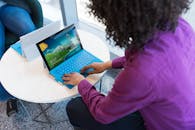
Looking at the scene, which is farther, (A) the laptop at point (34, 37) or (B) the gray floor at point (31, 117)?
(B) the gray floor at point (31, 117)

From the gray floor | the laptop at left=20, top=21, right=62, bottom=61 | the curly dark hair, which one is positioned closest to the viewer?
the curly dark hair

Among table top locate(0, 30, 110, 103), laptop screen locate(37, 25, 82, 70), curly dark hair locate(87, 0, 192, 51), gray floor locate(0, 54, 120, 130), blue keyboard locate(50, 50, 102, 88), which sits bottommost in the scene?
gray floor locate(0, 54, 120, 130)

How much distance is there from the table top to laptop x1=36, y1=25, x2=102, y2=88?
1.6 inches

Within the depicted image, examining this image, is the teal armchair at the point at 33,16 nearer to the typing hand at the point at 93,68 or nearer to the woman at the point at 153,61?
the typing hand at the point at 93,68

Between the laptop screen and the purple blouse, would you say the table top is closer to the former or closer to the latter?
the laptop screen

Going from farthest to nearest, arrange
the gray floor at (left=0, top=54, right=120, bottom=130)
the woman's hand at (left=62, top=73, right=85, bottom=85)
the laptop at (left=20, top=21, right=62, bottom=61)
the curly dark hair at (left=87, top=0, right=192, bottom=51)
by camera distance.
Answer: the gray floor at (left=0, top=54, right=120, bottom=130), the laptop at (left=20, top=21, right=62, bottom=61), the woman's hand at (left=62, top=73, right=85, bottom=85), the curly dark hair at (left=87, top=0, right=192, bottom=51)

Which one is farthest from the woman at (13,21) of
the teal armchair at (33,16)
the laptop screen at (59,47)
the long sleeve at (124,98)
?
the long sleeve at (124,98)

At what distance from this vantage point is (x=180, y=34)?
80 cm

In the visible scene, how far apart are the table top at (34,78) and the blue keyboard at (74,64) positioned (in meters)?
0.04

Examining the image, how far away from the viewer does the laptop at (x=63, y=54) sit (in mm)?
1108

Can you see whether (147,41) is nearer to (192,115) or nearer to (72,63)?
(192,115)

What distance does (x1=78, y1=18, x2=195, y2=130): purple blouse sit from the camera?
0.73 meters

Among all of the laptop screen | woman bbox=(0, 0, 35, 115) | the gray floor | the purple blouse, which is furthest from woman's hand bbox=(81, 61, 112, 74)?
woman bbox=(0, 0, 35, 115)

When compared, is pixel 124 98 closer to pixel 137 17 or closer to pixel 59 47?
pixel 137 17
